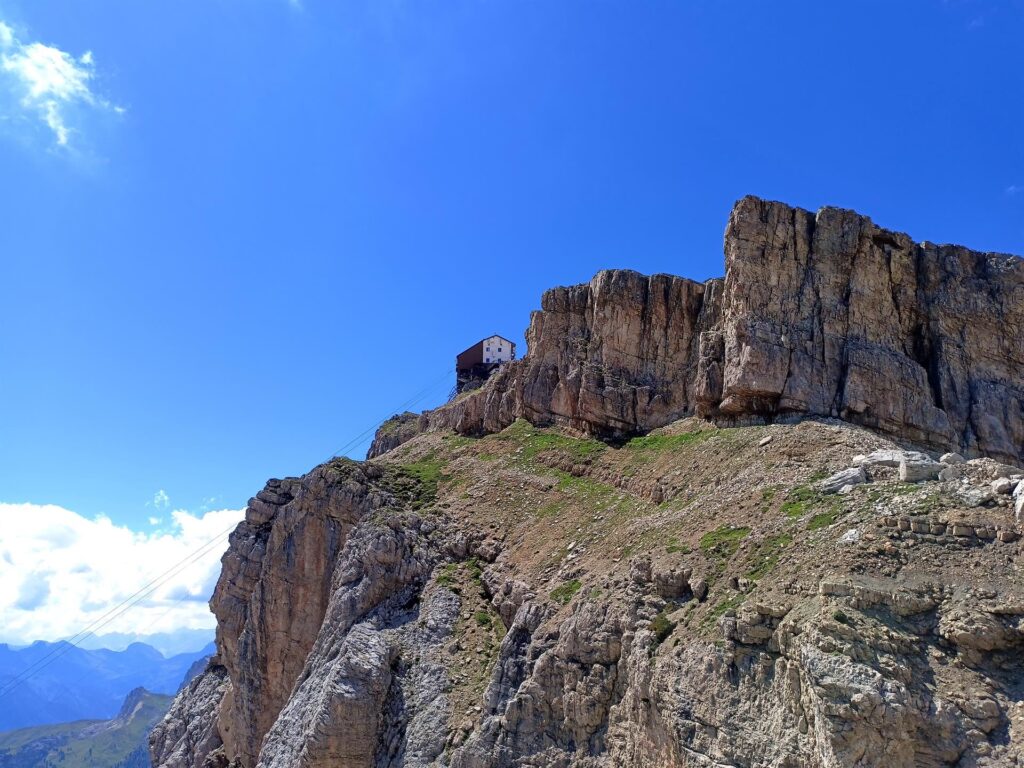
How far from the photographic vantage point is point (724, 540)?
1125 inches

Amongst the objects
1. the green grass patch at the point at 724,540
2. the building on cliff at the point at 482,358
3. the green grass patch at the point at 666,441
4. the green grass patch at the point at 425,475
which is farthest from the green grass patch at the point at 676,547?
the building on cliff at the point at 482,358

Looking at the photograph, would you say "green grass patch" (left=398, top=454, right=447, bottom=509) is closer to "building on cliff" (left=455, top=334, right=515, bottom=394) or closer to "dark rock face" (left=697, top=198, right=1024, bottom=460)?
"dark rock face" (left=697, top=198, right=1024, bottom=460)

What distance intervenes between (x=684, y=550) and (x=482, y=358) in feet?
201

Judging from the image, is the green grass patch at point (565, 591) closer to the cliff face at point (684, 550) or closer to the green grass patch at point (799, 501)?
the cliff face at point (684, 550)

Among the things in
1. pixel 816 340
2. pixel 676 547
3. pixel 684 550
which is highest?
pixel 816 340

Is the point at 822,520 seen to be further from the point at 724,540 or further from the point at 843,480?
the point at 724,540

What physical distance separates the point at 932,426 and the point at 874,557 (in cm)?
2245

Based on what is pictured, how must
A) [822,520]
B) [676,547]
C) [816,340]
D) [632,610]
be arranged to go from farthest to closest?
1. [816,340]
2. [676,547]
3. [632,610]
4. [822,520]

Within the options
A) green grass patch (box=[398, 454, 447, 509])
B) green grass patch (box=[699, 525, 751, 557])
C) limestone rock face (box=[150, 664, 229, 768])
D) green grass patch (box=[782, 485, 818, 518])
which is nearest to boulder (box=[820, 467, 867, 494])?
green grass patch (box=[782, 485, 818, 518])

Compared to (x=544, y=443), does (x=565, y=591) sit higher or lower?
lower

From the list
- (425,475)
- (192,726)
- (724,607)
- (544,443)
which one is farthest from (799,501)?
(192,726)

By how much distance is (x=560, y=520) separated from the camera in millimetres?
39812

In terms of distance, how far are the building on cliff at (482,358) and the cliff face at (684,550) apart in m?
28.4

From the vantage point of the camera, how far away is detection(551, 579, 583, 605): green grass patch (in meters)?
32.4
